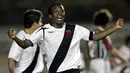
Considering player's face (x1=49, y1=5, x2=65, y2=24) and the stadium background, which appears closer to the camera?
player's face (x1=49, y1=5, x2=65, y2=24)

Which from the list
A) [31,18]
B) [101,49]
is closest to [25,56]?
[31,18]

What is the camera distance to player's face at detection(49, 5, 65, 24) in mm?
9086

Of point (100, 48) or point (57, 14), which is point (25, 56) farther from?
point (100, 48)

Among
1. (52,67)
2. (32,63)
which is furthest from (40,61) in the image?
(52,67)

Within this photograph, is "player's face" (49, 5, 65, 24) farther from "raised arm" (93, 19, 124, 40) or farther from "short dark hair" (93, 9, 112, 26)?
"short dark hair" (93, 9, 112, 26)

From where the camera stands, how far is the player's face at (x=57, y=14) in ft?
29.8

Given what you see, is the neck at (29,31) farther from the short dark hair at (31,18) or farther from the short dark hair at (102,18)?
the short dark hair at (102,18)

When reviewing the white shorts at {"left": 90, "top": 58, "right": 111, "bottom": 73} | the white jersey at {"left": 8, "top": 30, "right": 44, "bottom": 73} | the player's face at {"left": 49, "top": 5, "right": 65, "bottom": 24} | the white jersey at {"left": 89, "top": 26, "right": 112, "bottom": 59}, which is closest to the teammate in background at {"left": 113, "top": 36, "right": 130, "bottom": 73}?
the white shorts at {"left": 90, "top": 58, "right": 111, "bottom": 73}

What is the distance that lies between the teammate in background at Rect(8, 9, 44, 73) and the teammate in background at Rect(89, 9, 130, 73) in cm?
223

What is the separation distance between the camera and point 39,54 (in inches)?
393

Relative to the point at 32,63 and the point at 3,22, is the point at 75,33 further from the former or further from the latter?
the point at 3,22

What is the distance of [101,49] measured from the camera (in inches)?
482

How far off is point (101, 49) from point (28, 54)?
8.34 ft

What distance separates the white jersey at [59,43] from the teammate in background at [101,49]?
9.67 ft
